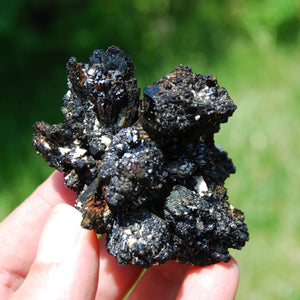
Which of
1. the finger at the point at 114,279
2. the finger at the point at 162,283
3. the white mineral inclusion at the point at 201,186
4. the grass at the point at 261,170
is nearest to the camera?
the white mineral inclusion at the point at 201,186

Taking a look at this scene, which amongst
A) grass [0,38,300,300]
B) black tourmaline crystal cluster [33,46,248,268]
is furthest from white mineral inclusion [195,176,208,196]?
grass [0,38,300,300]

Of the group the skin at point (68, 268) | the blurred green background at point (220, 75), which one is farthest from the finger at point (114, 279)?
the blurred green background at point (220, 75)

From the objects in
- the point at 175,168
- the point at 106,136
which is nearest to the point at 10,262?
the point at 106,136

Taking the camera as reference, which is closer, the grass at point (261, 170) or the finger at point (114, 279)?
the finger at point (114, 279)

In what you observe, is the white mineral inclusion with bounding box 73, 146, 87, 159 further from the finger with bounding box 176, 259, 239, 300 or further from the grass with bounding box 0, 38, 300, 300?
the grass with bounding box 0, 38, 300, 300

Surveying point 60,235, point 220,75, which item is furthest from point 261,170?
point 60,235

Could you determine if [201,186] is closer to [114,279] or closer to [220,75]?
[114,279]

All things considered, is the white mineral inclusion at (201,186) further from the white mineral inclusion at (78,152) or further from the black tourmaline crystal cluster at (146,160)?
the white mineral inclusion at (78,152)

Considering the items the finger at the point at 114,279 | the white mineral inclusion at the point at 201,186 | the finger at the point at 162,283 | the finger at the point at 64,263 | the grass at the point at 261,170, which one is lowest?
the finger at the point at 64,263
